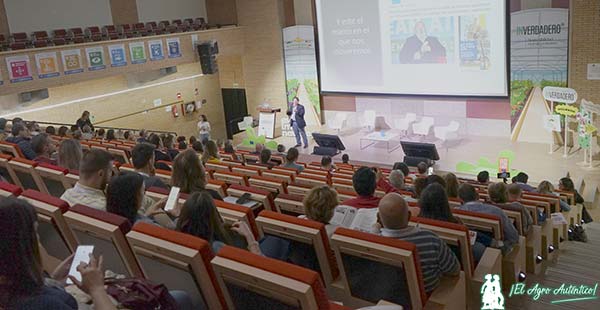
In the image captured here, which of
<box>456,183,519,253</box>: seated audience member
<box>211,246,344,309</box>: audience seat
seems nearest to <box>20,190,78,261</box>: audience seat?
<box>211,246,344,309</box>: audience seat

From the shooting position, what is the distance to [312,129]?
18234 mm

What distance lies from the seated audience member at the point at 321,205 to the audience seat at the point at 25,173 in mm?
2968

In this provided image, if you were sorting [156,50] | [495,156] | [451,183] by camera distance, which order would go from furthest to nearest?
1. [156,50]
2. [495,156]
3. [451,183]

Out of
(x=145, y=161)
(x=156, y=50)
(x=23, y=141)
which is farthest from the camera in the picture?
(x=156, y=50)

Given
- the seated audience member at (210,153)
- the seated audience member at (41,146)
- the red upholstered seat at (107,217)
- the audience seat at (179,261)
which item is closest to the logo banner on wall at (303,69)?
the seated audience member at (210,153)

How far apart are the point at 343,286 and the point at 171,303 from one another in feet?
4.57

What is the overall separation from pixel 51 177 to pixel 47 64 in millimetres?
8985

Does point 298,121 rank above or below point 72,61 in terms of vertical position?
below

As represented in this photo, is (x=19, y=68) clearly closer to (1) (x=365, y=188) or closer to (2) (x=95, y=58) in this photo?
(2) (x=95, y=58)

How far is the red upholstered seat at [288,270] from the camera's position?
2.38 meters

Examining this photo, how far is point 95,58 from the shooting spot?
14258 millimetres

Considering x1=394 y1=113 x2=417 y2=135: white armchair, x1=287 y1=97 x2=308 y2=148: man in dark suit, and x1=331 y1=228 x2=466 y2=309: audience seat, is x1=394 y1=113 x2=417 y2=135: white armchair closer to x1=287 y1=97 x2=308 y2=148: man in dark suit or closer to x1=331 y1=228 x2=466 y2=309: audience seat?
x1=287 y1=97 x2=308 y2=148: man in dark suit

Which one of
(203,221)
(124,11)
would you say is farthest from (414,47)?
(203,221)

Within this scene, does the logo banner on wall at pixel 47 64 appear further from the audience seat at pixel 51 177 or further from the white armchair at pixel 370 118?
the white armchair at pixel 370 118
